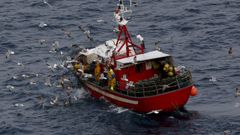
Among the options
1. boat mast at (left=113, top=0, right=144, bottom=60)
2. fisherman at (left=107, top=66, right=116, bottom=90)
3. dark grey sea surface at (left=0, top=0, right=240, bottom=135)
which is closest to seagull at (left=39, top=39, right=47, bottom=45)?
dark grey sea surface at (left=0, top=0, right=240, bottom=135)

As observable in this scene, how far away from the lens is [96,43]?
8244cm

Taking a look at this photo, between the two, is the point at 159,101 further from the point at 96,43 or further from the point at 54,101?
the point at 96,43

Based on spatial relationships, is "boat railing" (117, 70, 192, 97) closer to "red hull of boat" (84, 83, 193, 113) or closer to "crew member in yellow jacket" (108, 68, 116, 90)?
"red hull of boat" (84, 83, 193, 113)

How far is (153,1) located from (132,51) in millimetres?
35613

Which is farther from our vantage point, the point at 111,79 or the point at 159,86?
the point at 111,79

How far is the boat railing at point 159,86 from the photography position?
190ft

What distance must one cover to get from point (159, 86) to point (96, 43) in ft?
84.1

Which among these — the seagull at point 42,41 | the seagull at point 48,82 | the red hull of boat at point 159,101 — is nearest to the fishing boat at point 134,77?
the red hull of boat at point 159,101

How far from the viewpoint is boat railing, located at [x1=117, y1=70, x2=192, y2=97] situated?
5803cm

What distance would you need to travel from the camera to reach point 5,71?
75.2 m

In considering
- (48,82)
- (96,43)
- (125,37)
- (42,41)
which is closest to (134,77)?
(125,37)

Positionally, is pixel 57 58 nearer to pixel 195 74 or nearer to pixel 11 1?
pixel 195 74

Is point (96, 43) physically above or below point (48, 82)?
above

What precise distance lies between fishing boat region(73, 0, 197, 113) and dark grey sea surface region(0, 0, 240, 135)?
1.31 m
